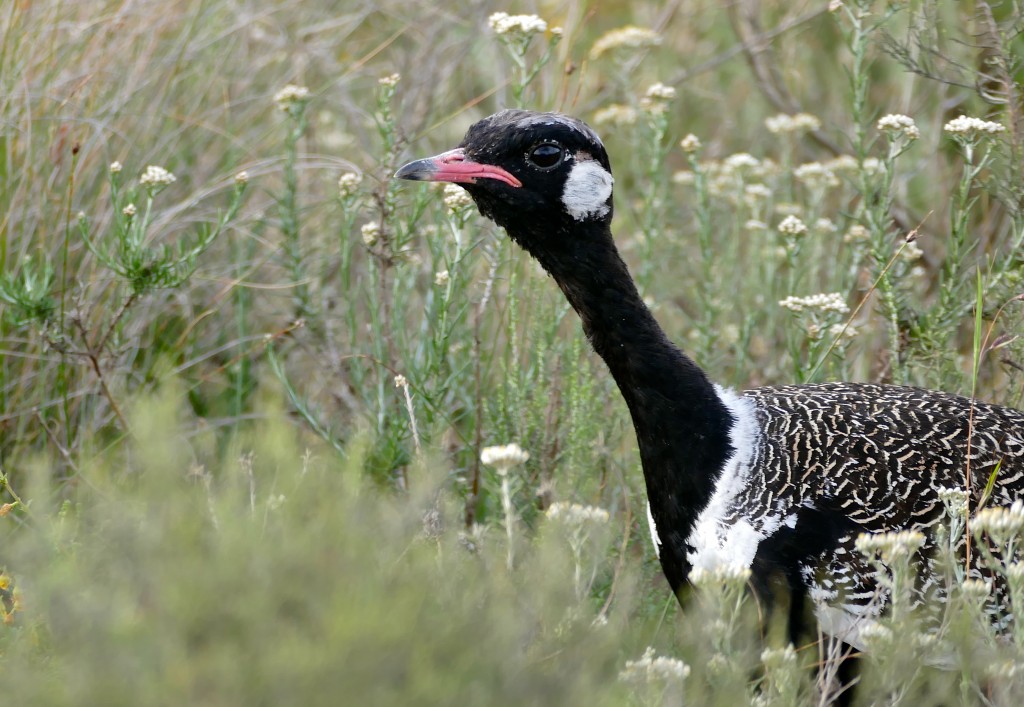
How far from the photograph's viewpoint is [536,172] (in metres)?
2.79

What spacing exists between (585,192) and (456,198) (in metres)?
0.44

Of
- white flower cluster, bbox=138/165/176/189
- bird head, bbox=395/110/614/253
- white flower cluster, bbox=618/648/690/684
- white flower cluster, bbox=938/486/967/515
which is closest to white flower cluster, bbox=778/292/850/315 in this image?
bird head, bbox=395/110/614/253

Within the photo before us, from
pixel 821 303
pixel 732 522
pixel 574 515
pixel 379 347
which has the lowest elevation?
pixel 732 522

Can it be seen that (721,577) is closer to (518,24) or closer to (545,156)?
(545,156)

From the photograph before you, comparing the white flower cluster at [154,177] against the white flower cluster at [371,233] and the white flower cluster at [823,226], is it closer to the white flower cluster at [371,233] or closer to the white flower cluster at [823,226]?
the white flower cluster at [371,233]

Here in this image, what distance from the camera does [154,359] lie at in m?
4.02

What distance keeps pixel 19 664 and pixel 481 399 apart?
1922 millimetres

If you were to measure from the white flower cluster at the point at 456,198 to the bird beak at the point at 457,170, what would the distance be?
1.00ft

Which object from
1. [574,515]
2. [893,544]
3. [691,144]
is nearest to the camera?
[893,544]

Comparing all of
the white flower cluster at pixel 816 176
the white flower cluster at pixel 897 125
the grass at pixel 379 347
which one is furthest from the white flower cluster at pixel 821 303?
the white flower cluster at pixel 816 176

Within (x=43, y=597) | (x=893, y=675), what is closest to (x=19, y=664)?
(x=43, y=597)

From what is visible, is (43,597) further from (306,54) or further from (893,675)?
(306,54)

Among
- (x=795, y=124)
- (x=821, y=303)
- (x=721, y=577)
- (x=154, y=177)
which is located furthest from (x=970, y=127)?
(x=154, y=177)

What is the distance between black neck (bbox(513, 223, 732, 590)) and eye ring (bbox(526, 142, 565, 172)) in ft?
0.49
